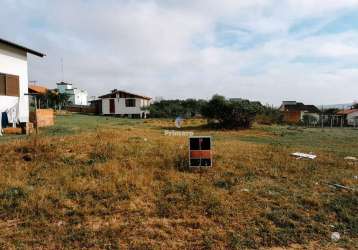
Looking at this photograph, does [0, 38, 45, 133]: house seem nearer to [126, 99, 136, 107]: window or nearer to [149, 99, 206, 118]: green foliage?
[149, 99, 206, 118]: green foliage

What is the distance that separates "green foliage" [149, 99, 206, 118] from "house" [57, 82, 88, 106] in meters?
19.6

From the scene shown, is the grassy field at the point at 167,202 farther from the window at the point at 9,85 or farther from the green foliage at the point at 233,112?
the green foliage at the point at 233,112

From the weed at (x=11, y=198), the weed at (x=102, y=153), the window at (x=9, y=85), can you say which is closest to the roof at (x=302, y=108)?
the window at (x=9, y=85)

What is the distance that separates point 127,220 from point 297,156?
6.04m

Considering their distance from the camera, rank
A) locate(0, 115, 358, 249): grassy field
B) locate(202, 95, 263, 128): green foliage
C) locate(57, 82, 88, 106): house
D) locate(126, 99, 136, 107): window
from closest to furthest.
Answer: locate(0, 115, 358, 249): grassy field < locate(202, 95, 263, 128): green foliage < locate(126, 99, 136, 107): window < locate(57, 82, 88, 106): house

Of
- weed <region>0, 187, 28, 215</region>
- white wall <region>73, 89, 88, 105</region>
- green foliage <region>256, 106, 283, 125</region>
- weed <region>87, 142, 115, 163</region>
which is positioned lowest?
weed <region>0, 187, 28, 215</region>

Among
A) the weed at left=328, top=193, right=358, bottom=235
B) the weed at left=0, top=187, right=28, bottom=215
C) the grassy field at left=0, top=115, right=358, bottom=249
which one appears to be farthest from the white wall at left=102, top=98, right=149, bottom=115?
the weed at left=328, top=193, right=358, bottom=235

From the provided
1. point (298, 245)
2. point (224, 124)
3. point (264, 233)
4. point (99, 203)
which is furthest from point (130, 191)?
point (224, 124)

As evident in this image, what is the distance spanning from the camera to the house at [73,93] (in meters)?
56.3

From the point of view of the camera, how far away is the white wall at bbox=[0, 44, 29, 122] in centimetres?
1334

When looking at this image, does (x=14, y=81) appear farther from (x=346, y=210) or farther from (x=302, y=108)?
(x=302, y=108)

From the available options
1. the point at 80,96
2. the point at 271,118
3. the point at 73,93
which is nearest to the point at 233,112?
the point at 271,118

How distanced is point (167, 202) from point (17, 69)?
40.9 ft

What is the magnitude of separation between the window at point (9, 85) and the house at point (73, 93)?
40431mm
